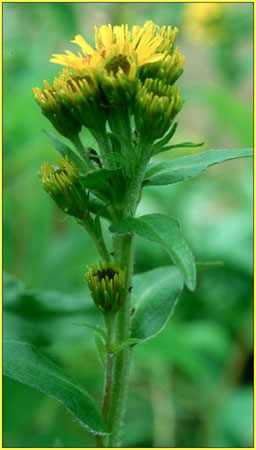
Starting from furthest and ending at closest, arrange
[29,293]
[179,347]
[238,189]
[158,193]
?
[238,189], [158,193], [179,347], [29,293]

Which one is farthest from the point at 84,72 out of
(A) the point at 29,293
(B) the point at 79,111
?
(A) the point at 29,293

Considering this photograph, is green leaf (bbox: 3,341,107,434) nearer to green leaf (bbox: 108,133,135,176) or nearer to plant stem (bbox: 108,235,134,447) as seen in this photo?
plant stem (bbox: 108,235,134,447)

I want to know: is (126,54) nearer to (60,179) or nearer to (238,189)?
(60,179)

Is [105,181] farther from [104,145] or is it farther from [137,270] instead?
[137,270]

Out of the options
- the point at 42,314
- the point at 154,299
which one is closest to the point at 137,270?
the point at 42,314

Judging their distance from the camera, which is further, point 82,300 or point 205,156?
point 82,300

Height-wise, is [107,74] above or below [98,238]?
above
